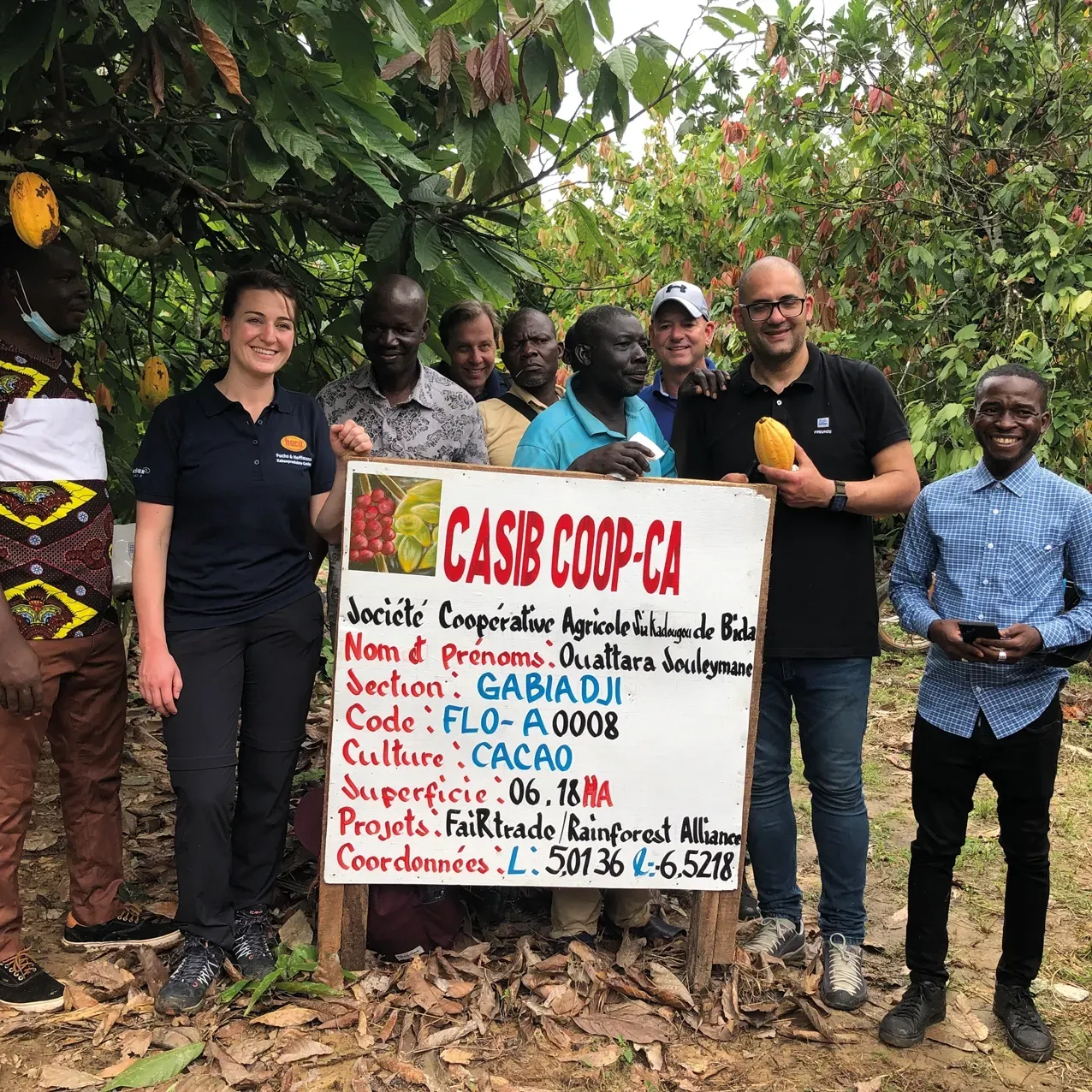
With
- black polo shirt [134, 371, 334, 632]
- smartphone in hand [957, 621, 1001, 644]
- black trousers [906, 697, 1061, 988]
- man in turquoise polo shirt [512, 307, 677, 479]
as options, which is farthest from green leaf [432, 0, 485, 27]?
black trousers [906, 697, 1061, 988]

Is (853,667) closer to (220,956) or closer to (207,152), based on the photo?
(220,956)

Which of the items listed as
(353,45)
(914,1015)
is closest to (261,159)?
(353,45)

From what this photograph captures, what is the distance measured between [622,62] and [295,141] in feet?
2.67

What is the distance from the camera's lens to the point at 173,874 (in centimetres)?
366

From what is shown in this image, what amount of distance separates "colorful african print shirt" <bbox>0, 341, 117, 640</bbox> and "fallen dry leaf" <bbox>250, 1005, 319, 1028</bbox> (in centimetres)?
113

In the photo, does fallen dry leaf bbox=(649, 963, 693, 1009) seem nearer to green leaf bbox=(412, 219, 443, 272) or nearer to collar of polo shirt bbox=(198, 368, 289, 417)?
collar of polo shirt bbox=(198, 368, 289, 417)

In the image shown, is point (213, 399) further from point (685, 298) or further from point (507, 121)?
point (685, 298)

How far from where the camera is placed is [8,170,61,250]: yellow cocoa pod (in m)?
2.79

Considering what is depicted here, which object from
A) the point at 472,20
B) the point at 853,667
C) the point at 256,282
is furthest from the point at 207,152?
the point at 853,667

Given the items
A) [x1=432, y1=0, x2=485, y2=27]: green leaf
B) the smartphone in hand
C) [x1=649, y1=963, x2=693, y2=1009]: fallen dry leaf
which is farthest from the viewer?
[x1=649, y1=963, x2=693, y2=1009]: fallen dry leaf

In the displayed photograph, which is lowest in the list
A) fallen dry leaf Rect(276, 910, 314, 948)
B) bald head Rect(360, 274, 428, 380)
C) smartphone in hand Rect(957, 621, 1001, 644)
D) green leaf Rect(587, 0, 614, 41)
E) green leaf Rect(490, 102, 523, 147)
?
fallen dry leaf Rect(276, 910, 314, 948)

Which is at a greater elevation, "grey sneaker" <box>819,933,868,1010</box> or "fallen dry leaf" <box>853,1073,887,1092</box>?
"grey sneaker" <box>819,933,868,1010</box>

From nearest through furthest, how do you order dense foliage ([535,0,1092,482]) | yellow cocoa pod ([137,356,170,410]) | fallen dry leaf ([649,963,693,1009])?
fallen dry leaf ([649,963,693,1009]) < yellow cocoa pod ([137,356,170,410]) < dense foliage ([535,0,1092,482])

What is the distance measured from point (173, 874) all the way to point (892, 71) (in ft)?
17.6
